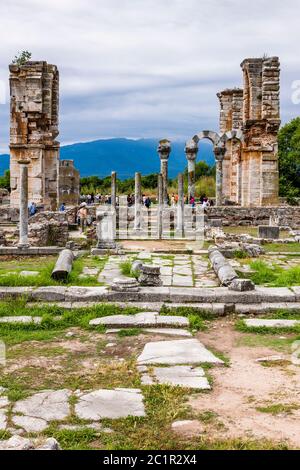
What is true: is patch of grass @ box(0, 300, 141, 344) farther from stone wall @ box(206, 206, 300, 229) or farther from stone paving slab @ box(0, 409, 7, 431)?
stone wall @ box(206, 206, 300, 229)

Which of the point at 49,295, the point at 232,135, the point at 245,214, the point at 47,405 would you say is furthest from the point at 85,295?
the point at 232,135

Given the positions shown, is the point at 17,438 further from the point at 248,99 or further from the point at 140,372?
the point at 248,99

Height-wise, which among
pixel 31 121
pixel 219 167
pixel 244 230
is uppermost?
pixel 31 121

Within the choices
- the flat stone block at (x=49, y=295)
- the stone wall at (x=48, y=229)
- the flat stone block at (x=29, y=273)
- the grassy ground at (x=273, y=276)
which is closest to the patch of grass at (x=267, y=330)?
the grassy ground at (x=273, y=276)

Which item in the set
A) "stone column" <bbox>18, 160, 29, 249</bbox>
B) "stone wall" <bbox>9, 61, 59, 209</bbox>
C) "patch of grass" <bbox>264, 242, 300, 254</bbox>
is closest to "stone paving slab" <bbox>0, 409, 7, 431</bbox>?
"stone column" <bbox>18, 160, 29, 249</bbox>

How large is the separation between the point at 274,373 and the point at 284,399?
2.61ft

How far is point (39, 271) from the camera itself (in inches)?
465

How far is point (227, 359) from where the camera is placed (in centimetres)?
701

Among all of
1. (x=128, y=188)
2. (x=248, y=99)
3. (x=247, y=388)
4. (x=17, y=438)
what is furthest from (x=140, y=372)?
(x=128, y=188)

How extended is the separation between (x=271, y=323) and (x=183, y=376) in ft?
8.81

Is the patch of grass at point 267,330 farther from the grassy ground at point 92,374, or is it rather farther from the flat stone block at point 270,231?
the flat stone block at point 270,231

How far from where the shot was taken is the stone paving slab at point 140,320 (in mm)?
8414

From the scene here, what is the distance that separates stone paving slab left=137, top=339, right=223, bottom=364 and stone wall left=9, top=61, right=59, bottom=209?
18.1 meters

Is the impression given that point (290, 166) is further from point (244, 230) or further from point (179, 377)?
point (179, 377)
